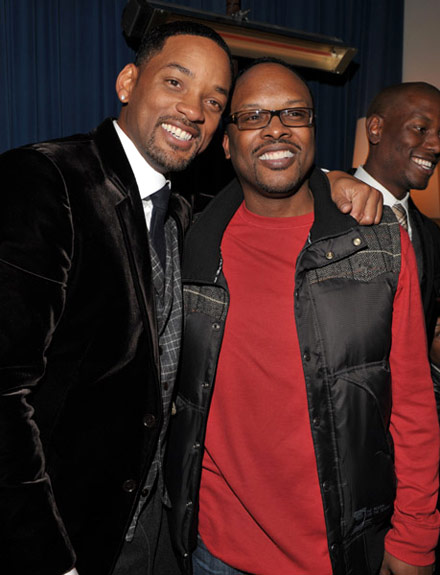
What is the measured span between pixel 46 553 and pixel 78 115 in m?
Result: 2.59

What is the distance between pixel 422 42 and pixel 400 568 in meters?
3.95

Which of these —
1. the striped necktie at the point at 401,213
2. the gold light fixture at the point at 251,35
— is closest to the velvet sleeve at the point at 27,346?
the gold light fixture at the point at 251,35

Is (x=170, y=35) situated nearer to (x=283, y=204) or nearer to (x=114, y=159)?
(x=114, y=159)

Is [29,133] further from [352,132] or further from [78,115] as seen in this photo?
[352,132]

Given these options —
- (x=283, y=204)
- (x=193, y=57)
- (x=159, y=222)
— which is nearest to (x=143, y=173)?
(x=159, y=222)

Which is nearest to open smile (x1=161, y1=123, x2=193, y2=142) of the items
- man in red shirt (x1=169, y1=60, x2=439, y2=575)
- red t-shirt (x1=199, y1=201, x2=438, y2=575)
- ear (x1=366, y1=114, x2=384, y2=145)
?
man in red shirt (x1=169, y1=60, x2=439, y2=575)

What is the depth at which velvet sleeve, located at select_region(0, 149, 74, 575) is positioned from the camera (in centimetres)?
96

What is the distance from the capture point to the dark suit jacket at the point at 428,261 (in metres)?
2.25

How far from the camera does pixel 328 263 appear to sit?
1391mm

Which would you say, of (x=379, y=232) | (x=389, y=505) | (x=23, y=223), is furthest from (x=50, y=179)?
(x=389, y=505)

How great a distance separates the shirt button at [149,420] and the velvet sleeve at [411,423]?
2.33ft

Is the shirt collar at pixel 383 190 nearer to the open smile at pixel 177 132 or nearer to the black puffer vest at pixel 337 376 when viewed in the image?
the black puffer vest at pixel 337 376

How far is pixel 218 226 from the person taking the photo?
63.1 inches

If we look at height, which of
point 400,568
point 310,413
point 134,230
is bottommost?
point 400,568
